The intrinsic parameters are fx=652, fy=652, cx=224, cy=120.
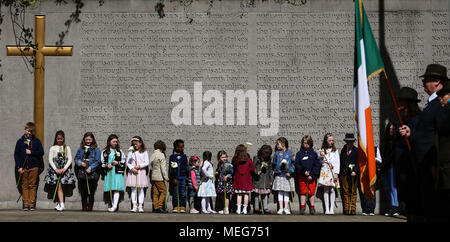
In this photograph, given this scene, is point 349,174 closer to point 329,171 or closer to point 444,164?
point 329,171

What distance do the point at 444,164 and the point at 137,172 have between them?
929 centimetres

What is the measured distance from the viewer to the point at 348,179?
1449cm

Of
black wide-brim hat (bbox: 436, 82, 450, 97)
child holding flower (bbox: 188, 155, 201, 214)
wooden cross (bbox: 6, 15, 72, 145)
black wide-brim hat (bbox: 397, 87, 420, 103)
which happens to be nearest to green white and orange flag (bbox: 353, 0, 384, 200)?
black wide-brim hat (bbox: 397, 87, 420, 103)

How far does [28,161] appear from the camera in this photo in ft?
47.7

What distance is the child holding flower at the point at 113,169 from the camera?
14.6 m

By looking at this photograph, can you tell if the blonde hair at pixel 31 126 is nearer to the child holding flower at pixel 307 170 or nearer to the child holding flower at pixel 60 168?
the child holding flower at pixel 60 168

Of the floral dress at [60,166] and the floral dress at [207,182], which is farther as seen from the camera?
the floral dress at [60,166]

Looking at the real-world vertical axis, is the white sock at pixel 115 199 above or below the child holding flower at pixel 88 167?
below

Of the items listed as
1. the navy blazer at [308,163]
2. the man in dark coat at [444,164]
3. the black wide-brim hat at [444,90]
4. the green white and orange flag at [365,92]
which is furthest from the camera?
the navy blazer at [308,163]

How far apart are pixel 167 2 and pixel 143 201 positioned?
471cm

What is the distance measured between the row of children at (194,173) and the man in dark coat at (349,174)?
0.9 inches

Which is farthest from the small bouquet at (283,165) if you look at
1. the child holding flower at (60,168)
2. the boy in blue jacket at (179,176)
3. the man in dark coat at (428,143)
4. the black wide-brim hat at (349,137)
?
the man in dark coat at (428,143)

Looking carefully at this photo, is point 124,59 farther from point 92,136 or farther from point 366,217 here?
point 366,217

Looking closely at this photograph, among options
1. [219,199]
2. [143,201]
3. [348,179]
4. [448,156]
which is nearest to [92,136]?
[143,201]
